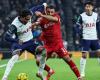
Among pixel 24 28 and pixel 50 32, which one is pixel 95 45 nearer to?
pixel 50 32

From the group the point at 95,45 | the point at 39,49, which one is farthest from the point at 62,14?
the point at 39,49

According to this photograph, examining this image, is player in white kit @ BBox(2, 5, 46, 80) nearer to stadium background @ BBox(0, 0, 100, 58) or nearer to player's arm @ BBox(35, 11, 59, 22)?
player's arm @ BBox(35, 11, 59, 22)

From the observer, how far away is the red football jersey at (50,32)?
1250 centimetres

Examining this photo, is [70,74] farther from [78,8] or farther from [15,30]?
[78,8]

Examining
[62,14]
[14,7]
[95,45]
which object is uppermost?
[95,45]

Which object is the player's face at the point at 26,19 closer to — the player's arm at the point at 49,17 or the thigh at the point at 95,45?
the player's arm at the point at 49,17

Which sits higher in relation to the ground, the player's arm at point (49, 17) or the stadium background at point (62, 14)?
the player's arm at point (49, 17)

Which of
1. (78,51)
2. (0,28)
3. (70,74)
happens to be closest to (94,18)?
(70,74)

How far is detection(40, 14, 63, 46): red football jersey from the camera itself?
1250cm

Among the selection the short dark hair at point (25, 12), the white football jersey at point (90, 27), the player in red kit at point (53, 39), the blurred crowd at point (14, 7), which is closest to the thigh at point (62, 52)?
the player in red kit at point (53, 39)

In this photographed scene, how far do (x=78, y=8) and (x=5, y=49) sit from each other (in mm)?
5154

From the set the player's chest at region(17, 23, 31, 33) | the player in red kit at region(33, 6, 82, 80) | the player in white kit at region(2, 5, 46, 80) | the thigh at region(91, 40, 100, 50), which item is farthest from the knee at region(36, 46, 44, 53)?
the thigh at region(91, 40, 100, 50)

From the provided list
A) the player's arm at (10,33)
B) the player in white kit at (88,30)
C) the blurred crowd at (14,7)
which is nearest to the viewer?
the player's arm at (10,33)

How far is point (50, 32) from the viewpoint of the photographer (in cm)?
1257
